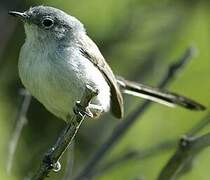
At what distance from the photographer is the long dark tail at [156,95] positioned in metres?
4.64

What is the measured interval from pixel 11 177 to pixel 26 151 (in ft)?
2.27

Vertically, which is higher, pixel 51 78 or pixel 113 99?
pixel 51 78

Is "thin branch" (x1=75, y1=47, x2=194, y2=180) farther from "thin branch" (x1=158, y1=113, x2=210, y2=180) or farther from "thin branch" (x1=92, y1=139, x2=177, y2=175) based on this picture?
"thin branch" (x1=158, y1=113, x2=210, y2=180)

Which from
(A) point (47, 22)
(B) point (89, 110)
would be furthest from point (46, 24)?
(B) point (89, 110)

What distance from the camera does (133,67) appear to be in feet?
19.1

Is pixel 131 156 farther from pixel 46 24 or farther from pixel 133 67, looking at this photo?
pixel 133 67

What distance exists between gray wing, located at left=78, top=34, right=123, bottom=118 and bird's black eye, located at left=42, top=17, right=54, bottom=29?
176 mm

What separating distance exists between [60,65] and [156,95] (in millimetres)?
1077

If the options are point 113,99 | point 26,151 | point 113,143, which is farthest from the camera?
point 26,151

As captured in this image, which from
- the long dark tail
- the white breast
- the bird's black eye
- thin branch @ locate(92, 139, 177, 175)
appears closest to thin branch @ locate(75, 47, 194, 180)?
thin branch @ locate(92, 139, 177, 175)

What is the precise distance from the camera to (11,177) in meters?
4.64

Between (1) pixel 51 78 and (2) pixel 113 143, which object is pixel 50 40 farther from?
(2) pixel 113 143

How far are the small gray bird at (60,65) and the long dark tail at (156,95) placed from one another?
1.18ft

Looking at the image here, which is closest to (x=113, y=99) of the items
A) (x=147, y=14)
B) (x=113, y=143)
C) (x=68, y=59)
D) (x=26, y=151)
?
(x=113, y=143)
